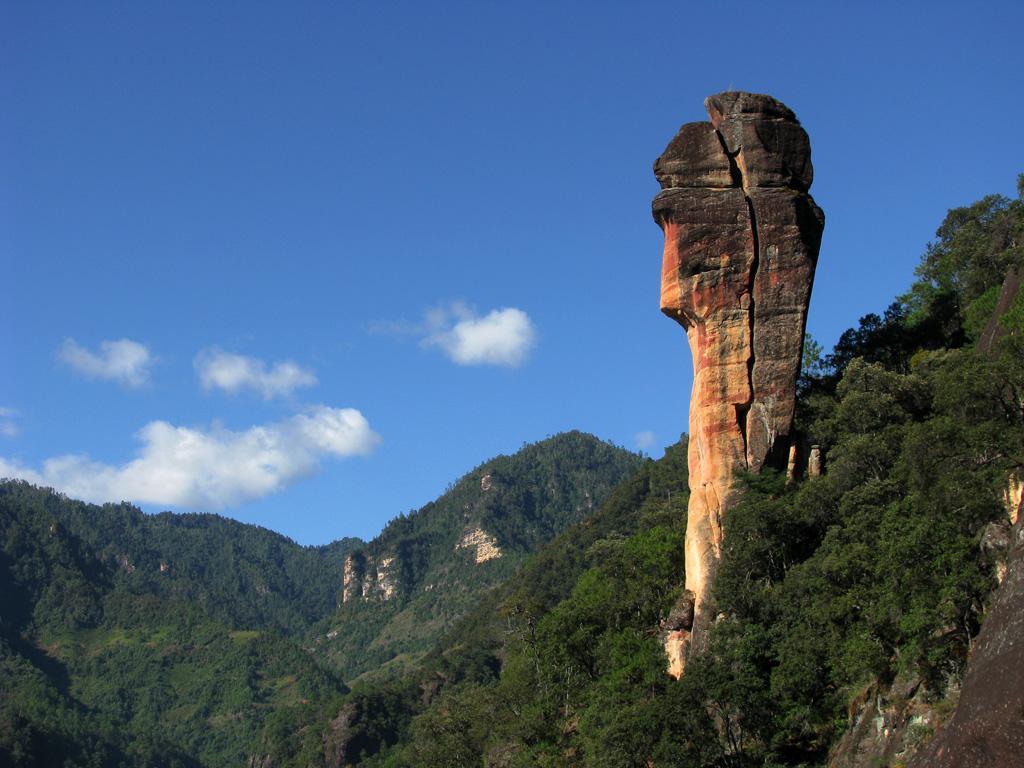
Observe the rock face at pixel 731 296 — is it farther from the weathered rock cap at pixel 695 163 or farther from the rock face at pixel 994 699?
the rock face at pixel 994 699

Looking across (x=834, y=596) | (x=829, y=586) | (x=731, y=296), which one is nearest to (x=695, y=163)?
(x=731, y=296)

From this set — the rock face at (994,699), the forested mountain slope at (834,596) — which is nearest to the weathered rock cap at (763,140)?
the forested mountain slope at (834,596)

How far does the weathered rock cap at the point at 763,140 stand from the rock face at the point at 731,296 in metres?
0.06

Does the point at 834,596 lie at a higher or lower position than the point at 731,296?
lower

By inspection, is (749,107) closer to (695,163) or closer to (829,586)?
(695,163)

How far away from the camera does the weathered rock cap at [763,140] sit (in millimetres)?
45469

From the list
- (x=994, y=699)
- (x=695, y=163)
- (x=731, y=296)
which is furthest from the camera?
(x=695, y=163)

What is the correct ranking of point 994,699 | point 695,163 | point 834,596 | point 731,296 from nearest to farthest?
1. point 994,699
2. point 834,596
3. point 731,296
4. point 695,163

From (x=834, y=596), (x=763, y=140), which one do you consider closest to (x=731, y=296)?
(x=763, y=140)

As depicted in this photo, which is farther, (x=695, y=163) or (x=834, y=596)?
(x=695, y=163)

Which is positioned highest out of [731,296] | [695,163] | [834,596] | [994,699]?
[695,163]

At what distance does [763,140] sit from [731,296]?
275 inches

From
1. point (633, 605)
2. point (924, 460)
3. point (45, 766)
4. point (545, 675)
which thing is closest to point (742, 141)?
point (924, 460)

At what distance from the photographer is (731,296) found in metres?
43.7
